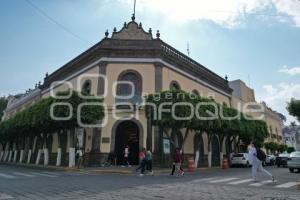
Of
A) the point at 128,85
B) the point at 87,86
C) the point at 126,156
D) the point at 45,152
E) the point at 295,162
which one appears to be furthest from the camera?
the point at 87,86

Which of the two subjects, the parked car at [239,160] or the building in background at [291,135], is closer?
the parked car at [239,160]

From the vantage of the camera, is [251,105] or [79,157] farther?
[251,105]

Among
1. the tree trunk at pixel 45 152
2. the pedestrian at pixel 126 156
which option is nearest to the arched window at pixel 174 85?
the pedestrian at pixel 126 156

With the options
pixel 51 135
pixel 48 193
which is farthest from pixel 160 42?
pixel 48 193

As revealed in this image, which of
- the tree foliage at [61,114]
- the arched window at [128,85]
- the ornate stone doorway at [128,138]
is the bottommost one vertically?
the ornate stone doorway at [128,138]

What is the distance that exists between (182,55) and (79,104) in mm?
11459

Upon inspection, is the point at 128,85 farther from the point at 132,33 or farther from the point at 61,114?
the point at 61,114

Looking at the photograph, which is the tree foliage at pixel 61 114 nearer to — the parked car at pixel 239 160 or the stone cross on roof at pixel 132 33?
the stone cross on roof at pixel 132 33

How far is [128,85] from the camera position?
2506 centimetres

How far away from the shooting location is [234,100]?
3841cm

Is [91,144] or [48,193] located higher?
[91,144]

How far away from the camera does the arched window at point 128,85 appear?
2486 cm

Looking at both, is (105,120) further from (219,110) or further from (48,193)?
(48,193)

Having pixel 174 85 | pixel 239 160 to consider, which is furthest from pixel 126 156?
pixel 239 160
